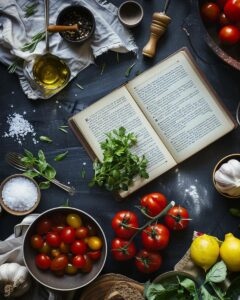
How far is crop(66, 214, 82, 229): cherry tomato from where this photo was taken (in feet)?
5.74

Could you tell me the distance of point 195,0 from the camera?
1.74 meters

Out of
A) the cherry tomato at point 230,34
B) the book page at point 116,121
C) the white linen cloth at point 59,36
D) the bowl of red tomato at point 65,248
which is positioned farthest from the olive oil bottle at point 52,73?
the cherry tomato at point 230,34

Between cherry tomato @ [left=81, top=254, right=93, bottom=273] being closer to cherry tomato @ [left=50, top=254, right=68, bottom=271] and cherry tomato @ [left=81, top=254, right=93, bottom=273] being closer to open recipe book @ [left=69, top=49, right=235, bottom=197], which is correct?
cherry tomato @ [left=50, top=254, right=68, bottom=271]

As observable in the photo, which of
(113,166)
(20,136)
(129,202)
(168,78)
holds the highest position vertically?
(20,136)

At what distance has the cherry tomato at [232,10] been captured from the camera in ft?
5.52

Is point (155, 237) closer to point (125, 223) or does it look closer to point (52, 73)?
point (125, 223)

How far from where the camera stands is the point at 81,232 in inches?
68.8

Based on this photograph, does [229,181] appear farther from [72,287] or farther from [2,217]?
[2,217]

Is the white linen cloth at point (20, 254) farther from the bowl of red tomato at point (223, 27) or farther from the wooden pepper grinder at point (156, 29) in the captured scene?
the bowl of red tomato at point (223, 27)

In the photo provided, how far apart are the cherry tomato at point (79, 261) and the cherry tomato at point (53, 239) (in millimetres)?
82

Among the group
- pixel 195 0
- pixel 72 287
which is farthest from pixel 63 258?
pixel 195 0

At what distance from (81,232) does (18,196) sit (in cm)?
25

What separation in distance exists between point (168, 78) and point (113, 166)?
36 centimetres

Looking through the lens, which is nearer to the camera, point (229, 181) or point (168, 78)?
point (229, 181)
